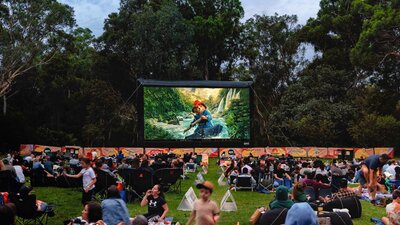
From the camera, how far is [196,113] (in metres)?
41.6

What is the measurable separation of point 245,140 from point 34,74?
79.1 ft

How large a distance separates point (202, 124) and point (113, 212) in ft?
110

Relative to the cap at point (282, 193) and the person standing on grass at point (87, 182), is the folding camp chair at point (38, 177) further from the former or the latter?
the cap at point (282, 193)

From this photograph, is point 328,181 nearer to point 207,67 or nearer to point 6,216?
point 6,216

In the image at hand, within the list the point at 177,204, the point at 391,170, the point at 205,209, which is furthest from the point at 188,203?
the point at 391,170

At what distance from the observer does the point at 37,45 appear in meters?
43.0

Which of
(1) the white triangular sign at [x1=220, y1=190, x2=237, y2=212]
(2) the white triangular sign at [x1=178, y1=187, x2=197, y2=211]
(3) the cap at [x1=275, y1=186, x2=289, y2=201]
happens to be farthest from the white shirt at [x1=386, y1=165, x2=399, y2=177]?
(3) the cap at [x1=275, y1=186, x2=289, y2=201]

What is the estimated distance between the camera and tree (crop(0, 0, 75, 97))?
41.2 metres

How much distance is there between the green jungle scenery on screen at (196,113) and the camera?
40719 millimetres

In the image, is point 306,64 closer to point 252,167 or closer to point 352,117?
point 352,117

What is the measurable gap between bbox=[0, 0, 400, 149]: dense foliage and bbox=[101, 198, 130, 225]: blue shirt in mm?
31358

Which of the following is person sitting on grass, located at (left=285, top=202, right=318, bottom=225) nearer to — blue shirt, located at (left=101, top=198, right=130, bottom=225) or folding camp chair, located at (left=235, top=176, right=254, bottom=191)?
blue shirt, located at (left=101, top=198, right=130, bottom=225)

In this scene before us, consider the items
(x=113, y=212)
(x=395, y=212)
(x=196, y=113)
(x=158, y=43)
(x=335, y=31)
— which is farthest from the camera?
(x=335, y=31)

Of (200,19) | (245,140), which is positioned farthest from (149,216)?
(200,19)
